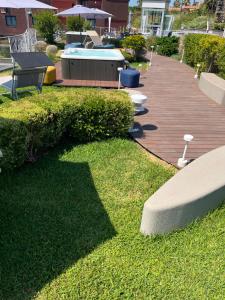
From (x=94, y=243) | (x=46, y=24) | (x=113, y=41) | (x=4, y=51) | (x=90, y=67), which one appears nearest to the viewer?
(x=94, y=243)

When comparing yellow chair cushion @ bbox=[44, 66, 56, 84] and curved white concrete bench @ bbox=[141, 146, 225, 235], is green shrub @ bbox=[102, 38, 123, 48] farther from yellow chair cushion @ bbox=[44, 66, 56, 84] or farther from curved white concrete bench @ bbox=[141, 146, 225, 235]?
curved white concrete bench @ bbox=[141, 146, 225, 235]

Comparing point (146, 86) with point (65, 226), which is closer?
point (65, 226)

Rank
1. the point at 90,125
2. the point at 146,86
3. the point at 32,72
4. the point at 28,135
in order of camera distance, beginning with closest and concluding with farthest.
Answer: the point at 28,135, the point at 90,125, the point at 32,72, the point at 146,86

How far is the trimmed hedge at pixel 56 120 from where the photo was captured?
429 centimetres

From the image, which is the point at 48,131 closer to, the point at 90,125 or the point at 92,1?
the point at 90,125

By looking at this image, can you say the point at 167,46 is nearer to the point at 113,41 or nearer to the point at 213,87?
the point at 113,41

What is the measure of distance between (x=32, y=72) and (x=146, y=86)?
15.9ft

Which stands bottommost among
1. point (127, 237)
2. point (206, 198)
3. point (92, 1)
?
point (127, 237)

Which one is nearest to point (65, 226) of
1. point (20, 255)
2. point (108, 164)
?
point (20, 255)

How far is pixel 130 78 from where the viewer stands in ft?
32.3

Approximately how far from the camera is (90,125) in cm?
557

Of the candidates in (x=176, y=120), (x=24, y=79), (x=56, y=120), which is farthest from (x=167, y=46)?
(x=56, y=120)

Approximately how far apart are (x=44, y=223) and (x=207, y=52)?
36.4ft

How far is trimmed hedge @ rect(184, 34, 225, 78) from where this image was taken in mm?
10664
